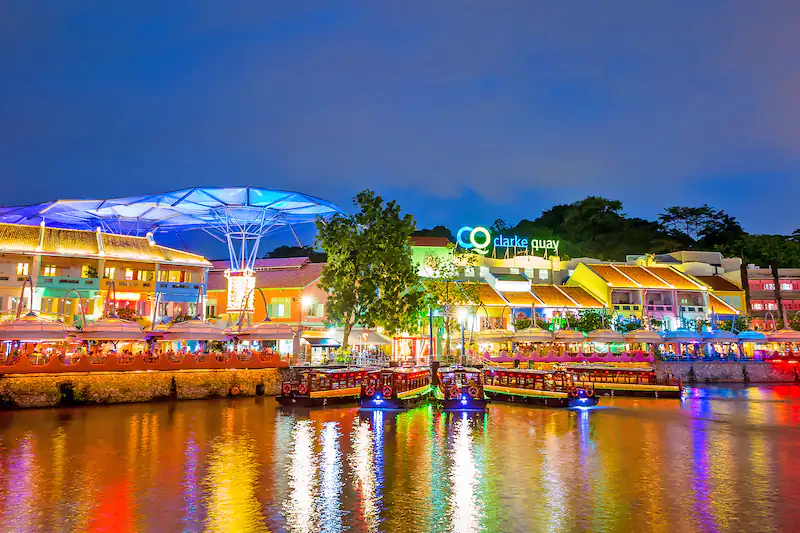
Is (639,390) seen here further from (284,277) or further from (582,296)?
(284,277)

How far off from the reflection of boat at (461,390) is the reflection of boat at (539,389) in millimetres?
4592

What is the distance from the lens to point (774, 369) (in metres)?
60.0

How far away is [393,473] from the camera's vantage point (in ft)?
59.1

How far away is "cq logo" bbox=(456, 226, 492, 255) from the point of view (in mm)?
65625

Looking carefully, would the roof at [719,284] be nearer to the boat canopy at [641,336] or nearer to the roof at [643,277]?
the roof at [643,277]

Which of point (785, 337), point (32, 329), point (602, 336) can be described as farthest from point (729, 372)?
point (32, 329)

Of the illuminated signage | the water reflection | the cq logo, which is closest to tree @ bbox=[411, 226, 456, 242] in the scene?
the cq logo

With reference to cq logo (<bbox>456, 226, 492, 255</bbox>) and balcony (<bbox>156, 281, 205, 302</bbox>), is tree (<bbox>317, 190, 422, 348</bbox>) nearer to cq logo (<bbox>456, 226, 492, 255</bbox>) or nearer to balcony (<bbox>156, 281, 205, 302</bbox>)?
balcony (<bbox>156, 281, 205, 302</bbox>)

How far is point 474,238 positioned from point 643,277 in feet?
63.7

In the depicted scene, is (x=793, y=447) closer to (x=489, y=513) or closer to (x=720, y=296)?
(x=489, y=513)

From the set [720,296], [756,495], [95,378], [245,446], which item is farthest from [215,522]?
[720,296]

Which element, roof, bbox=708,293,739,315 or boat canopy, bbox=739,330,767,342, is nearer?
boat canopy, bbox=739,330,767,342

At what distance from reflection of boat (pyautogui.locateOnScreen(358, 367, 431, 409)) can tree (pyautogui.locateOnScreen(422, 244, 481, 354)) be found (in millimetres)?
15427

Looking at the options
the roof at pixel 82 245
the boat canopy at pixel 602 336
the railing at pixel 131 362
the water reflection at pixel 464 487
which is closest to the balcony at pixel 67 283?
the roof at pixel 82 245
